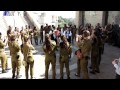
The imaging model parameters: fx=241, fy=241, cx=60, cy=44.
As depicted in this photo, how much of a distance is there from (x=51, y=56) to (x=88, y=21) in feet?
52.6

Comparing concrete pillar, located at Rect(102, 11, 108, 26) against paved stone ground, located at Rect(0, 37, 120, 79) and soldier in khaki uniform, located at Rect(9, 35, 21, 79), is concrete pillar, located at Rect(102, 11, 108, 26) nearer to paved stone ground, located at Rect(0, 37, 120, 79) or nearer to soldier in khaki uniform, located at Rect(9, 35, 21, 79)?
paved stone ground, located at Rect(0, 37, 120, 79)

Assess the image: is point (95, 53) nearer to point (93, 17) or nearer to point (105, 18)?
point (105, 18)

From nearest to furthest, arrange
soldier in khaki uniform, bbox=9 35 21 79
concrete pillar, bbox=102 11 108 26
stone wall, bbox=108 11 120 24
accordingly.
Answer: soldier in khaki uniform, bbox=9 35 21 79
stone wall, bbox=108 11 120 24
concrete pillar, bbox=102 11 108 26

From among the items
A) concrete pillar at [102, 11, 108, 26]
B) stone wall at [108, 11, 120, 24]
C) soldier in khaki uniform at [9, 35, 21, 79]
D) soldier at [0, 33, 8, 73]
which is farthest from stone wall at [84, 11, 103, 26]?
soldier in khaki uniform at [9, 35, 21, 79]

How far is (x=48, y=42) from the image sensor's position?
A: 7.45 meters

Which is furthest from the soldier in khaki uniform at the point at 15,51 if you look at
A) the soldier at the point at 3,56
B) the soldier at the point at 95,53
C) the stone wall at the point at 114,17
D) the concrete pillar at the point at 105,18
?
the concrete pillar at the point at 105,18

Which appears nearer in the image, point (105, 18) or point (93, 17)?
point (105, 18)

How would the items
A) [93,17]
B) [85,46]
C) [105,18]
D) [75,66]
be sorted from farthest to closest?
[93,17] < [105,18] < [75,66] < [85,46]

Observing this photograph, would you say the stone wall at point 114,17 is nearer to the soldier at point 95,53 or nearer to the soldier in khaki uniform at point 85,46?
the soldier at point 95,53

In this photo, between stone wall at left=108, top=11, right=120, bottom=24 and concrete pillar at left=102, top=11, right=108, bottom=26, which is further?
concrete pillar at left=102, top=11, right=108, bottom=26

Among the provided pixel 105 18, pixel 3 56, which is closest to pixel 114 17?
pixel 105 18
